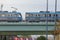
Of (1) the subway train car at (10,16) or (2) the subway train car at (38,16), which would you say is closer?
(2) the subway train car at (38,16)

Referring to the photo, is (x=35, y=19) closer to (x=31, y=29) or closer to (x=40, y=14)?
(x=40, y=14)

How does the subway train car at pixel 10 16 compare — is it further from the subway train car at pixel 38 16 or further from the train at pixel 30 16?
the subway train car at pixel 38 16

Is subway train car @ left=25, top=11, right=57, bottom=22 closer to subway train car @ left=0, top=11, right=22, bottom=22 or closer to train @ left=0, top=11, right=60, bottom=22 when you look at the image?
train @ left=0, top=11, right=60, bottom=22

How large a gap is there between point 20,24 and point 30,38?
79.0 ft

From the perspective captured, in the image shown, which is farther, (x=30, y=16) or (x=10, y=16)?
(x=10, y=16)

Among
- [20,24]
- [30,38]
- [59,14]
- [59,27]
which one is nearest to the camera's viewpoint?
[59,27]

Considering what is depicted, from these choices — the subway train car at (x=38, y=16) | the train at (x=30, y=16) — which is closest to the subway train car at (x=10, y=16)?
the train at (x=30, y=16)

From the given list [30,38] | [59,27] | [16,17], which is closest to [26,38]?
[30,38]

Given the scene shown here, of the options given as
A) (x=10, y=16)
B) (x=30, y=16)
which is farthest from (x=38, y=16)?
(x=10, y=16)

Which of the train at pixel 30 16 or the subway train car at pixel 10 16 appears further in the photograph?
the subway train car at pixel 10 16

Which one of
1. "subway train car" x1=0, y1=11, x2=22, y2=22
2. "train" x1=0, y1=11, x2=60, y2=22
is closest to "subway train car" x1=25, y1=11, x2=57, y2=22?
"train" x1=0, y1=11, x2=60, y2=22

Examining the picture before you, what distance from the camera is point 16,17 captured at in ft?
202

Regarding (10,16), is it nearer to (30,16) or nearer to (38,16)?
(30,16)

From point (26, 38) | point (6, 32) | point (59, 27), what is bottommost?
point (26, 38)
